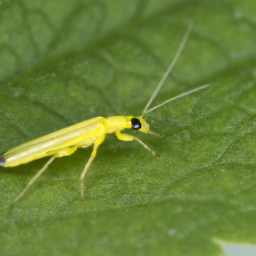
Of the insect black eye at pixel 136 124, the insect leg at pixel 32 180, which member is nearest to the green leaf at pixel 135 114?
the insect leg at pixel 32 180

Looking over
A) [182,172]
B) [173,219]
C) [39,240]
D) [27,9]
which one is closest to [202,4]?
[27,9]

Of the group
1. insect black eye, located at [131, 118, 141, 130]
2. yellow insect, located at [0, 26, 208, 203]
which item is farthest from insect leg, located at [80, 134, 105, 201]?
→ insect black eye, located at [131, 118, 141, 130]

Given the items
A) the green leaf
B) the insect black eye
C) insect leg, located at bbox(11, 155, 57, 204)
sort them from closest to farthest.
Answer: the green leaf
insect leg, located at bbox(11, 155, 57, 204)
the insect black eye

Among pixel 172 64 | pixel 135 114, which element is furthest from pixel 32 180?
pixel 172 64

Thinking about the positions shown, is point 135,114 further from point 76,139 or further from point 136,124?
point 76,139

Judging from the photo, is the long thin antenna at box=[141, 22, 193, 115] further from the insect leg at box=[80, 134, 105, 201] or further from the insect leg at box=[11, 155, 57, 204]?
the insect leg at box=[11, 155, 57, 204]

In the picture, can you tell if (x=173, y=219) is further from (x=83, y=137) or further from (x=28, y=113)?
(x=28, y=113)
